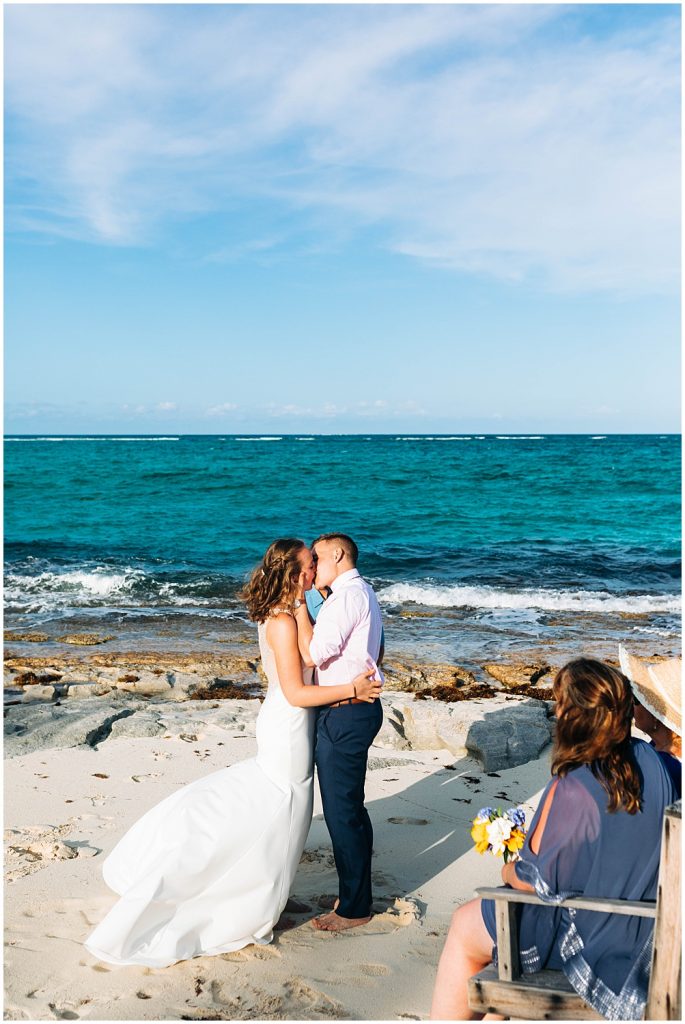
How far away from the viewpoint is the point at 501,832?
3.21m

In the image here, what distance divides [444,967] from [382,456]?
5836cm

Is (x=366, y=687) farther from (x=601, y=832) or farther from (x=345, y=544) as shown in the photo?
(x=601, y=832)

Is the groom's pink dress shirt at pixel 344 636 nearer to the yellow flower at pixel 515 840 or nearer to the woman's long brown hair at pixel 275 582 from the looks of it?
the woman's long brown hair at pixel 275 582

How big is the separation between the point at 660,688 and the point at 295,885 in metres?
2.44

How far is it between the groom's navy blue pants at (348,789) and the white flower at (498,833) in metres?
1.18

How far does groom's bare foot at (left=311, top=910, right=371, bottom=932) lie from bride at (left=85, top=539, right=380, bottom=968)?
0.28 metres

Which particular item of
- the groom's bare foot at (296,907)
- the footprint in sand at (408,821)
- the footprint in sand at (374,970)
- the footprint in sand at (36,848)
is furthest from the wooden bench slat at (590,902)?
the footprint in sand at (36,848)

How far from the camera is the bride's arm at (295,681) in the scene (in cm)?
423

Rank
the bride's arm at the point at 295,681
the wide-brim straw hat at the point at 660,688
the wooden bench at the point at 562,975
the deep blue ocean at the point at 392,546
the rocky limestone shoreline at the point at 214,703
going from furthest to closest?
the deep blue ocean at the point at 392,546
the rocky limestone shoreline at the point at 214,703
the bride's arm at the point at 295,681
the wide-brim straw hat at the point at 660,688
the wooden bench at the point at 562,975

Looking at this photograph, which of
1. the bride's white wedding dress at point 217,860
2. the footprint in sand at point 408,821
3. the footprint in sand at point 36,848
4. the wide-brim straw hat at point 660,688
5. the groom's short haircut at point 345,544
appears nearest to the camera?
the wide-brim straw hat at point 660,688

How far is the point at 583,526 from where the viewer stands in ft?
91.0

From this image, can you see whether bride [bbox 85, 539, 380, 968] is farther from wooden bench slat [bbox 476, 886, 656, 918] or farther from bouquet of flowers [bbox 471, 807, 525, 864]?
wooden bench slat [bbox 476, 886, 656, 918]

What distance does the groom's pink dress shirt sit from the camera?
4.38 meters

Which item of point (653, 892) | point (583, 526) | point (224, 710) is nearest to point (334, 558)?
point (653, 892)
